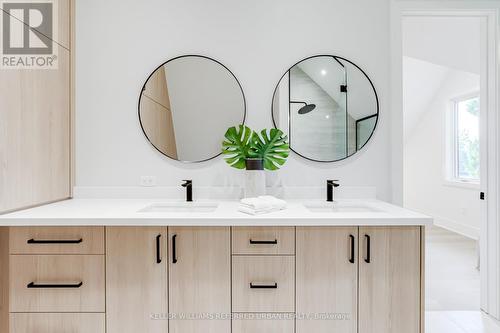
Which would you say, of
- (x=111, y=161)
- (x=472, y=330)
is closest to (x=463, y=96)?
(x=472, y=330)

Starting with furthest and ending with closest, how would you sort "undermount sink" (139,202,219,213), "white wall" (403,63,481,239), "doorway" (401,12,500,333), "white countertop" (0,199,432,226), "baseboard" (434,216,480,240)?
1. "white wall" (403,63,481,239)
2. "baseboard" (434,216,480,240)
3. "doorway" (401,12,500,333)
4. "undermount sink" (139,202,219,213)
5. "white countertop" (0,199,432,226)

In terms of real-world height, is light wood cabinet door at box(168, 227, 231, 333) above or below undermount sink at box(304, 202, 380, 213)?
below

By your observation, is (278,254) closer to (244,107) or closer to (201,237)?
(201,237)

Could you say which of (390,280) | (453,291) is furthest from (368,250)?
(453,291)

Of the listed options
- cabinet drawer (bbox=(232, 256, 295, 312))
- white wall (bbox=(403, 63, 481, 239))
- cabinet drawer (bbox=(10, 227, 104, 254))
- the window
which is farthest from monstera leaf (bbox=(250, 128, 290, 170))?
the window

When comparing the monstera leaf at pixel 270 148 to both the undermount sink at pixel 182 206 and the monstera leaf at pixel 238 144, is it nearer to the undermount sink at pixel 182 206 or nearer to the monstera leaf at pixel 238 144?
the monstera leaf at pixel 238 144

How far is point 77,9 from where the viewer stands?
2223 millimetres

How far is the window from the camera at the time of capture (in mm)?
4555

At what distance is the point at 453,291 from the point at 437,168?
10.0ft

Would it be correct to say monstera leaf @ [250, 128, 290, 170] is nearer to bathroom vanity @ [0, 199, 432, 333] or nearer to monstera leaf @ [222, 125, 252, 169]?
monstera leaf @ [222, 125, 252, 169]

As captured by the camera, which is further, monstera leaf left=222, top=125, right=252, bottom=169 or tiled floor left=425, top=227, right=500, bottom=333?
tiled floor left=425, top=227, right=500, bottom=333

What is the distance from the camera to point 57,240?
1.56 meters

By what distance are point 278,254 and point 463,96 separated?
446 centimetres

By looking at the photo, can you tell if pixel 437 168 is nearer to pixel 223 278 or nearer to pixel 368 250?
pixel 368 250
